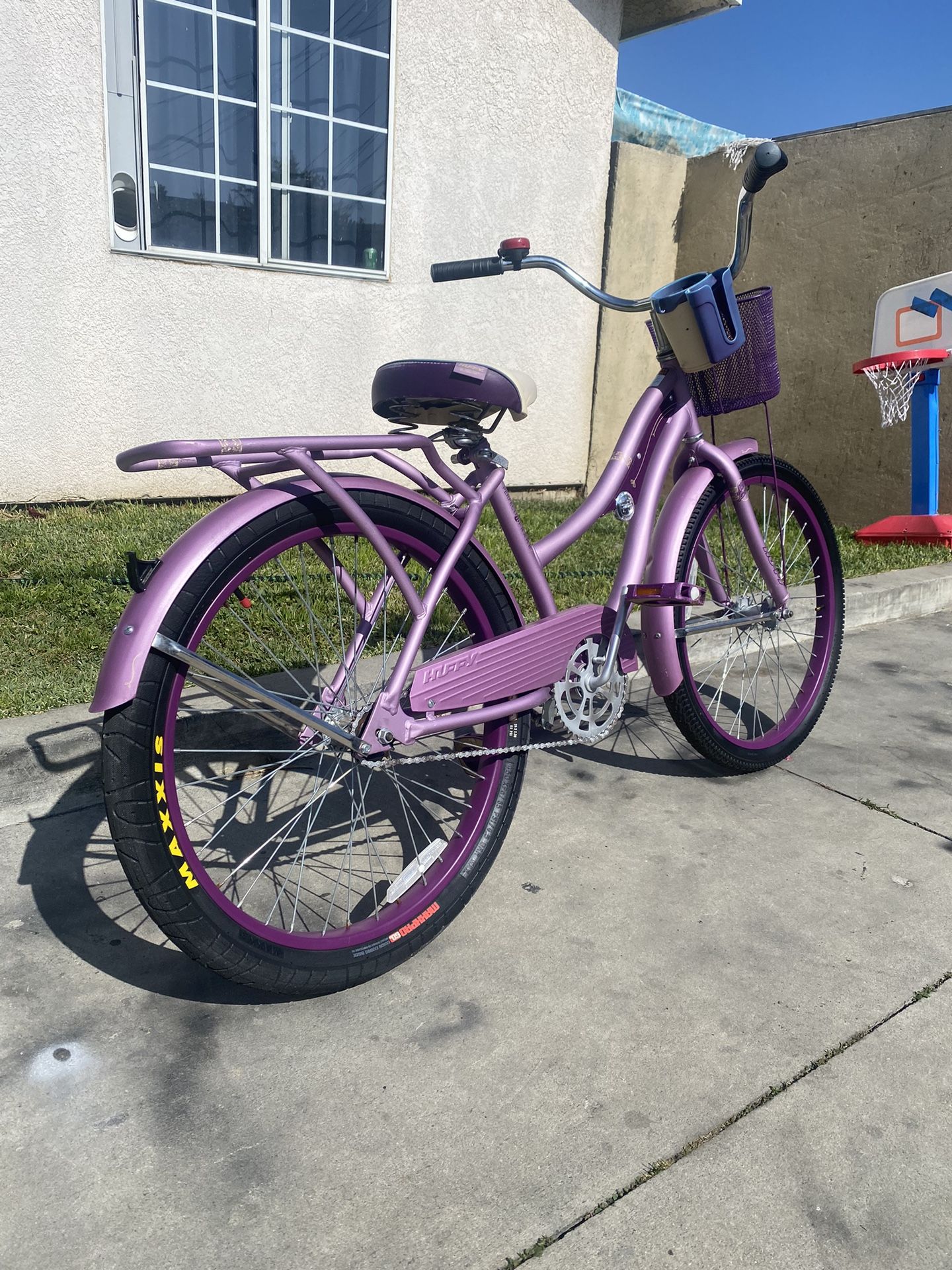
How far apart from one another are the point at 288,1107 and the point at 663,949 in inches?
34.9

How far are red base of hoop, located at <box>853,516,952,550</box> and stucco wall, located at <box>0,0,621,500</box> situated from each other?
2.38 m

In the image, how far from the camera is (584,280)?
8.23 ft

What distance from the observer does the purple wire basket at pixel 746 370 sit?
2695 mm

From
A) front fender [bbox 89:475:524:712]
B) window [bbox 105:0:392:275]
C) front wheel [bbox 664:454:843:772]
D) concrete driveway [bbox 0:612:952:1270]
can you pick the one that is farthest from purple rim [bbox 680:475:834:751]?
window [bbox 105:0:392:275]

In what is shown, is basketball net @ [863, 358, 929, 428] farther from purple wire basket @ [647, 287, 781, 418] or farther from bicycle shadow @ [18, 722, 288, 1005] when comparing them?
bicycle shadow @ [18, 722, 288, 1005]

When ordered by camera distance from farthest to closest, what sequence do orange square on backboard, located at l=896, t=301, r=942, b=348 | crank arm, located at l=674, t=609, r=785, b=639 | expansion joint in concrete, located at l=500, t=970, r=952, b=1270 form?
orange square on backboard, located at l=896, t=301, r=942, b=348
crank arm, located at l=674, t=609, r=785, b=639
expansion joint in concrete, located at l=500, t=970, r=952, b=1270

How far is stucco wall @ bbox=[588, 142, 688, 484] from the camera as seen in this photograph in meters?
7.46

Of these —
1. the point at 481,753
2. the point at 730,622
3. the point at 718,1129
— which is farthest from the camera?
the point at 730,622

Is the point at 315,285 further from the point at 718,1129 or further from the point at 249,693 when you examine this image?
the point at 718,1129

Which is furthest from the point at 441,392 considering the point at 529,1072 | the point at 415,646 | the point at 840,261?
the point at 840,261

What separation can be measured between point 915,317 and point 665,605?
4.53 m

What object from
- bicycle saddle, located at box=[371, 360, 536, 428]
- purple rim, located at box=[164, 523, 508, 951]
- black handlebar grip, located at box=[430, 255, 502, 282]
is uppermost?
black handlebar grip, located at box=[430, 255, 502, 282]

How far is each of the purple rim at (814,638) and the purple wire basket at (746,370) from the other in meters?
0.31

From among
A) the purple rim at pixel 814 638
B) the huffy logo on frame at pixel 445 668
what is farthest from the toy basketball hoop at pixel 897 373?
the huffy logo on frame at pixel 445 668
